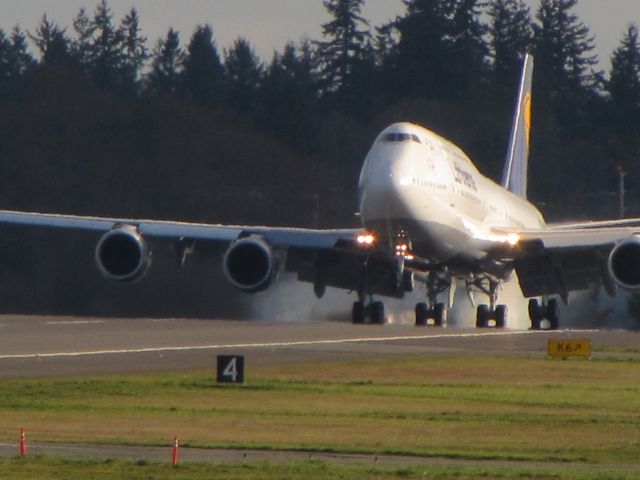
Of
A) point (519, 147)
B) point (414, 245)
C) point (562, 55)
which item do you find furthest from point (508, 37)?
point (414, 245)

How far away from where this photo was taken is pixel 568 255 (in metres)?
47.3

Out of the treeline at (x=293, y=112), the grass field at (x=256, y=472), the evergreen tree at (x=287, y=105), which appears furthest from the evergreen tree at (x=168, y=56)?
the grass field at (x=256, y=472)

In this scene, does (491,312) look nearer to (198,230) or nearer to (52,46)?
(198,230)

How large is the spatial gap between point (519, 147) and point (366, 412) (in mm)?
30272

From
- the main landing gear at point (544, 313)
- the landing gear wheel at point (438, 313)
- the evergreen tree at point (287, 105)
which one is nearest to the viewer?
the landing gear wheel at point (438, 313)

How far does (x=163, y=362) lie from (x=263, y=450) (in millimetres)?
16711

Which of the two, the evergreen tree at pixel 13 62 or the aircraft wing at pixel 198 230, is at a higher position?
the evergreen tree at pixel 13 62

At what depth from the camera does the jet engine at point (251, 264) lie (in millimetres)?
43938

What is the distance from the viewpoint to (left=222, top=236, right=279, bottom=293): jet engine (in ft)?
144

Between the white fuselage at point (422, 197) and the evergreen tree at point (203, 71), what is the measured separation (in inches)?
2024

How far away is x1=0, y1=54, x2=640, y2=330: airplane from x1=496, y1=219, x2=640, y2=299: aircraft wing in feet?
0.13

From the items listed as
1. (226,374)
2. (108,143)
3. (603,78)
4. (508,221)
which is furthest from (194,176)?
(603,78)

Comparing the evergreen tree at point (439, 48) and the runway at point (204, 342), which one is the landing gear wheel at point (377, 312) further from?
the evergreen tree at point (439, 48)

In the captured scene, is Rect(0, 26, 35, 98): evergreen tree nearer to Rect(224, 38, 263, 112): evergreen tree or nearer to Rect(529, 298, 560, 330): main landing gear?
Rect(224, 38, 263, 112): evergreen tree
